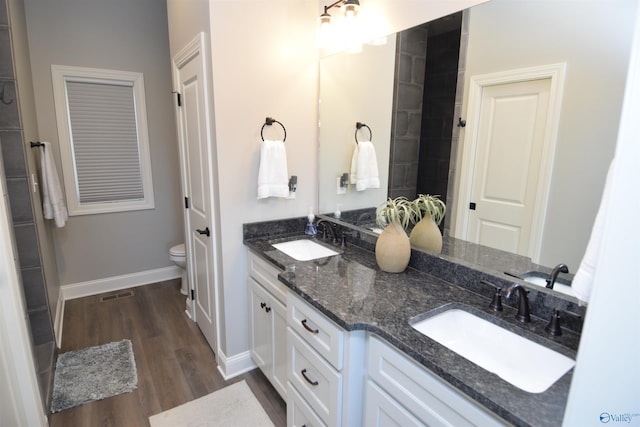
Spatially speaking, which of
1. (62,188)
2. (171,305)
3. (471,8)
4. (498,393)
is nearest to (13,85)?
(62,188)

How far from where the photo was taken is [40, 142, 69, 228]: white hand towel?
2756 millimetres

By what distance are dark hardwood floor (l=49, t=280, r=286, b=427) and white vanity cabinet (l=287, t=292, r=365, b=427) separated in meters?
0.51

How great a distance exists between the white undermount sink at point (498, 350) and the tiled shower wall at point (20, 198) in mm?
2206

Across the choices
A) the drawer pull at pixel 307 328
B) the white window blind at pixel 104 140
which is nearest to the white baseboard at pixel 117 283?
the white window blind at pixel 104 140

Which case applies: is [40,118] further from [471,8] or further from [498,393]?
[498,393]

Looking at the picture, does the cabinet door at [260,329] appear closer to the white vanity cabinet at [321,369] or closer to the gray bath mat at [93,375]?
the white vanity cabinet at [321,369]

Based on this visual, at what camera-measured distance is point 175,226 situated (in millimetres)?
3793

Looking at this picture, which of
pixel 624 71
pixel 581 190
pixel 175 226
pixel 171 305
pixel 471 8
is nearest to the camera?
pixel 624 71

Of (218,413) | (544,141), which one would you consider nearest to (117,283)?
(218,413)

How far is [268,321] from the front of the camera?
1986 mm

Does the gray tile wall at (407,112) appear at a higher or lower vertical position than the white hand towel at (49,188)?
higher

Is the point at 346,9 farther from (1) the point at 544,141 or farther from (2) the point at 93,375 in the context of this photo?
(2) the point at 93,375

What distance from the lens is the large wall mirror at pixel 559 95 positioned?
109 cm

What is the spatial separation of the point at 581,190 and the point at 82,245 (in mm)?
3927
